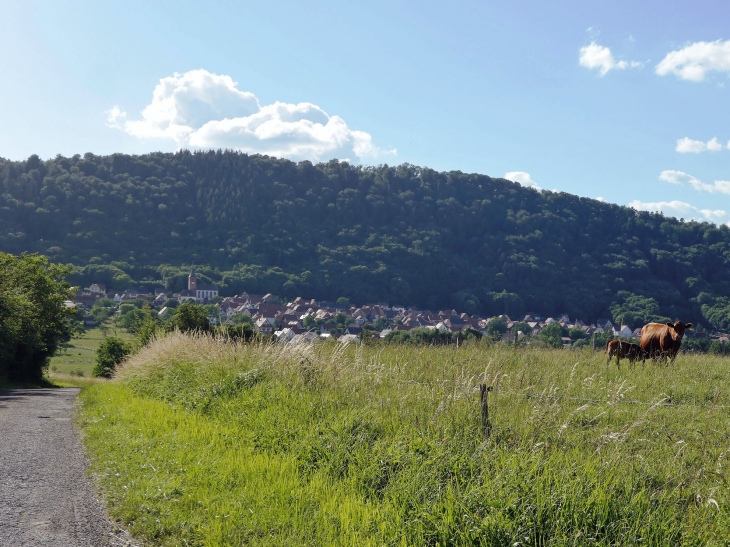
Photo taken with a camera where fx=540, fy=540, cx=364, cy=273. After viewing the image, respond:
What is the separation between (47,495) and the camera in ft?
17.9

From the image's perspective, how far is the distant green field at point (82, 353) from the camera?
6700cm

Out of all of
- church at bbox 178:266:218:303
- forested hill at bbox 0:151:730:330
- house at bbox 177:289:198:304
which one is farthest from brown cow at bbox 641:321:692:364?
church at bbox 178:266:218:303

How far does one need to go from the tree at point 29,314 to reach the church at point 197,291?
7405 cm

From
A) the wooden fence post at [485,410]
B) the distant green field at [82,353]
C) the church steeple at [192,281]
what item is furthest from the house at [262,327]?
the church steeple at [192,281]

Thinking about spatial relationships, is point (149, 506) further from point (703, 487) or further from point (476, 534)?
point (703, 487)

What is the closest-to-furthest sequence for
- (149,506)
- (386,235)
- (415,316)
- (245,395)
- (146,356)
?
(149,506), (245,395), (146,356), (415,316), (386,235)

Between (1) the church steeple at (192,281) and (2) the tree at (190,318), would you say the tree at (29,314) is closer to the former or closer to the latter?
(2) the tree at (190,318)

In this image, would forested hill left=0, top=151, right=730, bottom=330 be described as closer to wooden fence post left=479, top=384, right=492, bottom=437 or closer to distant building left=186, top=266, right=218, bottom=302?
distant building left=186, top=266, right=218, bottom=302

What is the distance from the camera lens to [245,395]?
28.9 ft

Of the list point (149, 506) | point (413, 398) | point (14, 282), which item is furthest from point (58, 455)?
point (14, 282)

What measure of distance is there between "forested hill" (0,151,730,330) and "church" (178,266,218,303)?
2.86 metres

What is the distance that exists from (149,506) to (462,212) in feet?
504

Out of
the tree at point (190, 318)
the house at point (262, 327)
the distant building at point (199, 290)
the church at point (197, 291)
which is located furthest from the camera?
the distant building at point (199, 290)

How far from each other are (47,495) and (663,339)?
39.1 feet
